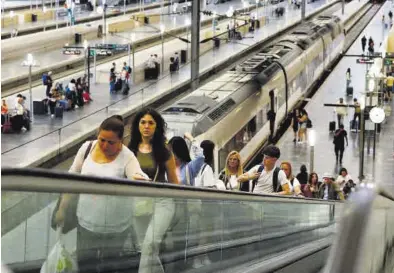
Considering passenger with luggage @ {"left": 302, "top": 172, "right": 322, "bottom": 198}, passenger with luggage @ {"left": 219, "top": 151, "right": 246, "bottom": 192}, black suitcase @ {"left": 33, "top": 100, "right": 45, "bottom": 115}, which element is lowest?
black suitcase @ {"left": 33, "top": 100, "right": 45, "bottom": 115}

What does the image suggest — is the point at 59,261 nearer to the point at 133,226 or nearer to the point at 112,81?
the point at 133,226

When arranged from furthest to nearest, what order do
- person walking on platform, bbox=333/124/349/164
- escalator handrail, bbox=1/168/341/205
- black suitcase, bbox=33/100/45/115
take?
black suitcase, bbox=33/100/45/115
person walking on platform, bbox=333/124/349/164
escalator handrail, bbox=1/168/341/205

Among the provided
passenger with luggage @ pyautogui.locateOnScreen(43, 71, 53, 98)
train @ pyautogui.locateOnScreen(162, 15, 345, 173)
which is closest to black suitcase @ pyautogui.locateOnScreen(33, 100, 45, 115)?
passenger with luggage @ pyautogui.locateOnScreen(43, 71, 53, 98)

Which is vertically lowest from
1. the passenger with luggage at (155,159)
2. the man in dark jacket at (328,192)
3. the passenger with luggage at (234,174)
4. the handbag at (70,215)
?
the man in dark jacket at (328,192)

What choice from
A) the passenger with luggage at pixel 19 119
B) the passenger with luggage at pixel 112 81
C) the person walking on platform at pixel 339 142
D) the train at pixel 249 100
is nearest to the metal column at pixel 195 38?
the train at pixel 249 100

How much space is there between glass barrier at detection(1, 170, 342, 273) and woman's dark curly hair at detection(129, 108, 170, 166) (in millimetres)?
421

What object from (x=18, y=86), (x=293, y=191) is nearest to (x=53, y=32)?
(x=18, y=86)

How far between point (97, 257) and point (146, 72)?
33558 mm

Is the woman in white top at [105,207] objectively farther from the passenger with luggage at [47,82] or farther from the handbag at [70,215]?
Answer: the passenger with luggage at [47,82]

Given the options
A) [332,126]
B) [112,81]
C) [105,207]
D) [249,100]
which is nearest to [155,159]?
[105,207]

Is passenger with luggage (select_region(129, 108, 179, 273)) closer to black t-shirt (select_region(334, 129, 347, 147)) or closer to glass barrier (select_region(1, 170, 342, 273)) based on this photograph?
glass barrier (select_region(1, 170, 342, 273))

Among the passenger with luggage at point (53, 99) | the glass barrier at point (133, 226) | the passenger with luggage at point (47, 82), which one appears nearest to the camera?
the glass barrier at point (133, 226)

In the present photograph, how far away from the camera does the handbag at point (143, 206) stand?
12.8 feet

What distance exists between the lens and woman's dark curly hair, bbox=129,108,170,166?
5.65 meters
